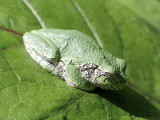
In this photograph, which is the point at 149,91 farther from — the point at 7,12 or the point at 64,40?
the point at 7,12

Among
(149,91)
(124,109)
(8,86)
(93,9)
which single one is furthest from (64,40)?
(149,91)

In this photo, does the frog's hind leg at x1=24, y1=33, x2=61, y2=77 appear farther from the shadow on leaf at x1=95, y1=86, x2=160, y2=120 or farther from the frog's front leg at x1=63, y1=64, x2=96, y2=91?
the shadow on leaf at x1=95, y1=86, x2=160, y2=120

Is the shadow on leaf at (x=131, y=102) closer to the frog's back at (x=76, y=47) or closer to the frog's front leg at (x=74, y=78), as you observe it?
the frog's front leg at (x=74, y=78)

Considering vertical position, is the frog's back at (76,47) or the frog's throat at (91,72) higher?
the frog's back at (76,47)

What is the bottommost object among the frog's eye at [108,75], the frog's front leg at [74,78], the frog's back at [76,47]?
the frog's front leg at [74,78]

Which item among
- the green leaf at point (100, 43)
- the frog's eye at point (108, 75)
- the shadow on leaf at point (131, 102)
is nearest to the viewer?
the green leaf at point (100, 43)

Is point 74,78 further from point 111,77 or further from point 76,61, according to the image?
point 111,77

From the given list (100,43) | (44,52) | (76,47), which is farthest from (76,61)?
(100,43)

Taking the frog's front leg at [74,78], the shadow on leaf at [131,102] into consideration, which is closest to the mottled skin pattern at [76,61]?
the frog's front leg at [74,78]

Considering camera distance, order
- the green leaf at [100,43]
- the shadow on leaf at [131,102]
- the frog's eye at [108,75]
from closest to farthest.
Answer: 1. the green leaf at [100,43]
2. the frog's eye at [108,75]
3. the shadow on leaf at [131,102]
